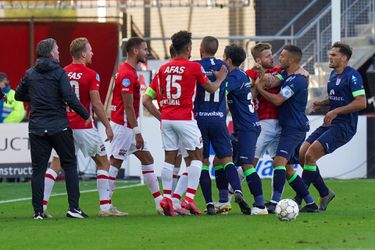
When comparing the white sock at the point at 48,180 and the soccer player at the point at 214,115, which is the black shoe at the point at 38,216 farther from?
the soccer player at the point at 214,115

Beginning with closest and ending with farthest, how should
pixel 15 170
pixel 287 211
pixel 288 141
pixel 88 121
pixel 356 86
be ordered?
pixel 287 211 < pixel 88 121 < pixel 288 141 < pixel 356 86 < pixel 15 170

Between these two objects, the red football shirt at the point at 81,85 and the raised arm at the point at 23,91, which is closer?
the raised arm at the point at 23,91

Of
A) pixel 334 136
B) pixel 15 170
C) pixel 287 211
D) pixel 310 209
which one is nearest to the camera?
pixel 287 211

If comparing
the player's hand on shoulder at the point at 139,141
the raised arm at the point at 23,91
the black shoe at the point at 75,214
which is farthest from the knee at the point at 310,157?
the raised arm at the point at 23,91

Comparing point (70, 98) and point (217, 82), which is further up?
point (217, 82)

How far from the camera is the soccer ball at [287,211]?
13.0 metres

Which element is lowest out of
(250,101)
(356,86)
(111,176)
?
(111,176)

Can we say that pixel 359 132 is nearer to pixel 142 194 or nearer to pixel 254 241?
pixel 142 194

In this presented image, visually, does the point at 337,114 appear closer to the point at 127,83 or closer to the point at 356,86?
the point at 356,86

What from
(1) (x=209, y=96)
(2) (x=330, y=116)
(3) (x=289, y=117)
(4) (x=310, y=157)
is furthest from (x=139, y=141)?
(2) (x=330, y=116)

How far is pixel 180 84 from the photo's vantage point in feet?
45.8

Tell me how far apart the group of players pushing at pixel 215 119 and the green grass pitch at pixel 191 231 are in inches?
16.9

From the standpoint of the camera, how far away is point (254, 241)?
11148 millimetres

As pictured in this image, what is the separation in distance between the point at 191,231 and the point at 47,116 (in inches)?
106
